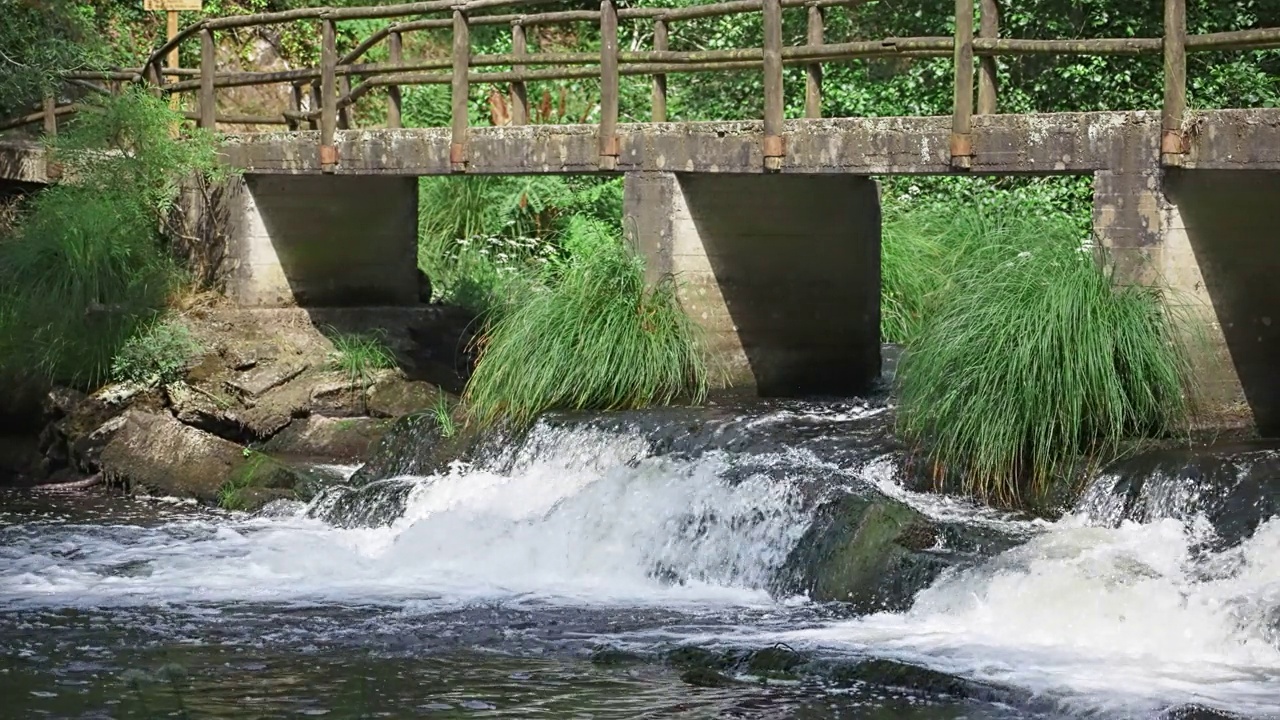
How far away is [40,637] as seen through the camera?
9.81 meters

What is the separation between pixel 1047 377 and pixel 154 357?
27.1 feet

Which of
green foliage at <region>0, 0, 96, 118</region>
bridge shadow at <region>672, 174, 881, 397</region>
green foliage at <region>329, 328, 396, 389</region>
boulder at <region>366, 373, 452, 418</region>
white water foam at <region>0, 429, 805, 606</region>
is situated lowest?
white water foam at <region>0, 429, 805, 606</region>

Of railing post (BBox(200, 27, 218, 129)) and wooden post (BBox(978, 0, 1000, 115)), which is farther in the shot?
railing post (BBox(200, 27, 218, 129))

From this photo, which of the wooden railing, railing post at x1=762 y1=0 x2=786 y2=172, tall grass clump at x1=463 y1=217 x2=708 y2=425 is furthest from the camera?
tall grass clump at x1=463 y1=217 x2=708 y2=425

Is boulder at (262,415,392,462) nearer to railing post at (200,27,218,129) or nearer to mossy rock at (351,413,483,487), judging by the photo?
mossy rock at (351,413,483,487)

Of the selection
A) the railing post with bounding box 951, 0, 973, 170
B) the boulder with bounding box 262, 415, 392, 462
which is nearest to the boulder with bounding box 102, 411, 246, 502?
the boulder with bounding box 262, 415, 392, 462

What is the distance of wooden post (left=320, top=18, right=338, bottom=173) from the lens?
1591cm

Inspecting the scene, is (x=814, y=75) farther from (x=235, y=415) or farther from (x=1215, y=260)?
(x=235, y=415)

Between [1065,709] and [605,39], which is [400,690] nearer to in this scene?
[1065,709]

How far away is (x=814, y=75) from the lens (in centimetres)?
1368

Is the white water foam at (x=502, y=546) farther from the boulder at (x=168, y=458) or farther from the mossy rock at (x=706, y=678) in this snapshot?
the mossy rock at (x=706, y=678)

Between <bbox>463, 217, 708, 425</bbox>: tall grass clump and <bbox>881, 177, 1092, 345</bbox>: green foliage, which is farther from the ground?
<bbox>881, 177, 1092, 345</bbox>: green foliage

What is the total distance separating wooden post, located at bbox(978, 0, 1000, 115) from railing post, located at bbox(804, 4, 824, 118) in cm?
176

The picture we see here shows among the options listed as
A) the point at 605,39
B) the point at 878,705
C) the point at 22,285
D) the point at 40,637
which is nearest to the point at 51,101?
the point at 22,285
